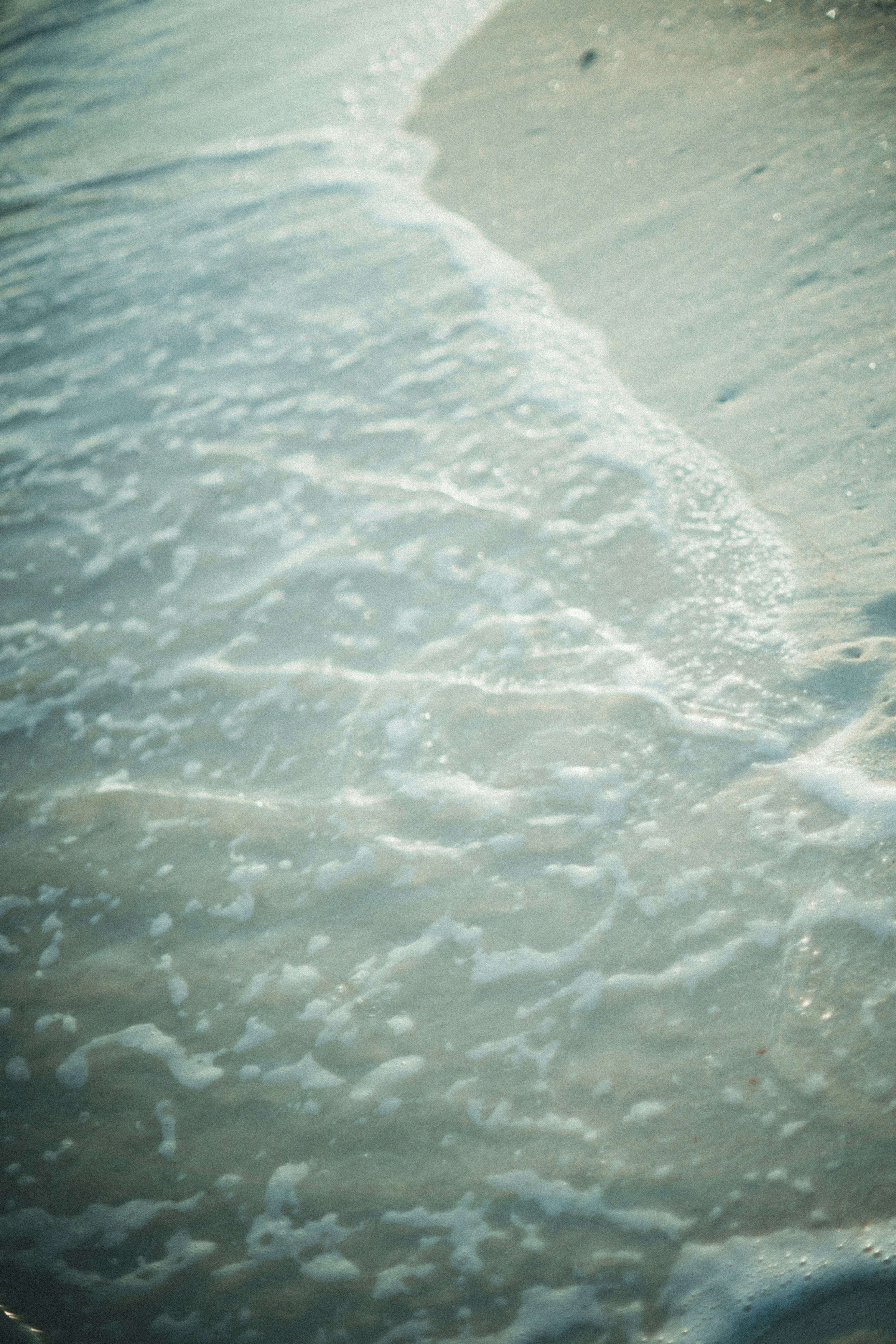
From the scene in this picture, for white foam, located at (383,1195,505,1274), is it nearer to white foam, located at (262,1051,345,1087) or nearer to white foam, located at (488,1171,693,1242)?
white foam, located at (488,1171,693,1242)

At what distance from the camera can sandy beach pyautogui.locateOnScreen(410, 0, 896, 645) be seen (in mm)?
2582

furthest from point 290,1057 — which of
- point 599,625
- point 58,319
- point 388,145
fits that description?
point 388,145

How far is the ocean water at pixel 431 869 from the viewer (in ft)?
5.12

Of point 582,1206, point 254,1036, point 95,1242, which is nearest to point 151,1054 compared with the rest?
point 254,1036

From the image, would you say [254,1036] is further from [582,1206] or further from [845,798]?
[845,798]

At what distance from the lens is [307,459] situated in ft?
10.7

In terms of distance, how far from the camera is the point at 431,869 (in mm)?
2076

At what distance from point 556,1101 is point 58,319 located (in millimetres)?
4538

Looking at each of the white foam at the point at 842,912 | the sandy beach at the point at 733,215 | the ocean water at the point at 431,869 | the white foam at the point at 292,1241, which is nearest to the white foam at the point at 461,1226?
the ocean water at the point at 431,869

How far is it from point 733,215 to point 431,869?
308cm

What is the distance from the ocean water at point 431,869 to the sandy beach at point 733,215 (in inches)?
6.8

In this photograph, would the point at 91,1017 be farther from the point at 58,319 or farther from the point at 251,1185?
the point at 58,319

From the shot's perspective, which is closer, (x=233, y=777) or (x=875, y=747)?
(x=875, y=747)

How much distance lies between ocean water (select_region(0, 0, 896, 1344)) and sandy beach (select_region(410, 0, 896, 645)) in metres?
0.17
